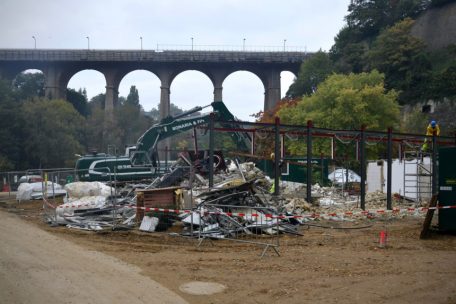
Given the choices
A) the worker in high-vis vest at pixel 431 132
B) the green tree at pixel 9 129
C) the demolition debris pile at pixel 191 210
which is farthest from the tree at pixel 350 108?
the green tree at pixel 9 129

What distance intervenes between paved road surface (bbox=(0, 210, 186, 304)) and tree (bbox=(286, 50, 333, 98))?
57.2m

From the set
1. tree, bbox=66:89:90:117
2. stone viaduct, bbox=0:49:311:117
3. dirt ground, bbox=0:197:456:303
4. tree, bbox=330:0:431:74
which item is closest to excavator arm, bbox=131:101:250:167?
dirt ground, bbox=0:197:456:303

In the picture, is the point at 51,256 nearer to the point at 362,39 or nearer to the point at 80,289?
the point at 80,289

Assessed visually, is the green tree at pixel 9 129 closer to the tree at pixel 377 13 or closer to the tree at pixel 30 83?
the tree at pixel 30 83

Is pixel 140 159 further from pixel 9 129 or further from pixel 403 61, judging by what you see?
pixel 403 61

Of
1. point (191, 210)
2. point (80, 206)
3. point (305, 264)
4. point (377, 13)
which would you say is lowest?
point (305, 264)

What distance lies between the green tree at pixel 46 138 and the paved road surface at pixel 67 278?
46.8 meters

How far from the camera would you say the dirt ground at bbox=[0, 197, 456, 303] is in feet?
25.1

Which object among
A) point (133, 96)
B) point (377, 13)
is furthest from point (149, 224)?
point (133, 96)

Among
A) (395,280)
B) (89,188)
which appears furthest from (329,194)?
(395,280)

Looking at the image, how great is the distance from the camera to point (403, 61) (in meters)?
60.8

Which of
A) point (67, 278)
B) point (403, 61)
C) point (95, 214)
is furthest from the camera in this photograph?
point (403, 61)

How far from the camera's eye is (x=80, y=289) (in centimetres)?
766

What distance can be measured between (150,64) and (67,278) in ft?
215
